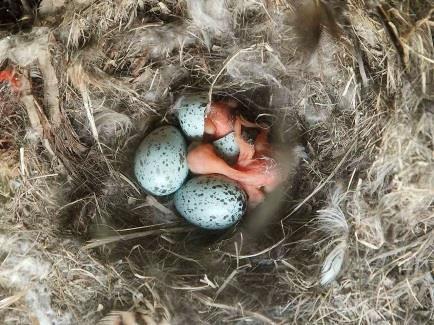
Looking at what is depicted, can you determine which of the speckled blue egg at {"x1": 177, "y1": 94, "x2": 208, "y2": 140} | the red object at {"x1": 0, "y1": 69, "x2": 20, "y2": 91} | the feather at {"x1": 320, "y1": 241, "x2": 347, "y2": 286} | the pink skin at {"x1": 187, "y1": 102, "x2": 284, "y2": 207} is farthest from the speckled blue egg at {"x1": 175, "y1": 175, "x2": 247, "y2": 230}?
the red object at {"x1": 0, "y1": 69, "x2": 20, "y2": 91}

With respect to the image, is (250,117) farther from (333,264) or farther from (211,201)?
(333,264)

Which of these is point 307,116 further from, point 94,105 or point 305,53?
point 94,105

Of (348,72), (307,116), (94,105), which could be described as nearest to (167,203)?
(94,105)

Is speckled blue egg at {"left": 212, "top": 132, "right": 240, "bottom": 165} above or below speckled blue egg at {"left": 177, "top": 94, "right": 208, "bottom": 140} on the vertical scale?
below

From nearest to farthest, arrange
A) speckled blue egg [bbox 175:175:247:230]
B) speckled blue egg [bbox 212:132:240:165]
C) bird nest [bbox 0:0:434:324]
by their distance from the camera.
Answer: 1. bird nest [bbox 0:0:434:324]
2. speckled blue egg [bbox 175:175:247:230]
3. speckled blue egg [bbox 212:132:240:165]

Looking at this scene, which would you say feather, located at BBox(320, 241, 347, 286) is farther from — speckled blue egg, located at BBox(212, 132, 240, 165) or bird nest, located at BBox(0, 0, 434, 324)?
speckled blue egg, located at BBox(212, 132, 240, 165)

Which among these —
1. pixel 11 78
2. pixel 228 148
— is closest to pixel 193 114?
pixel 228 148
